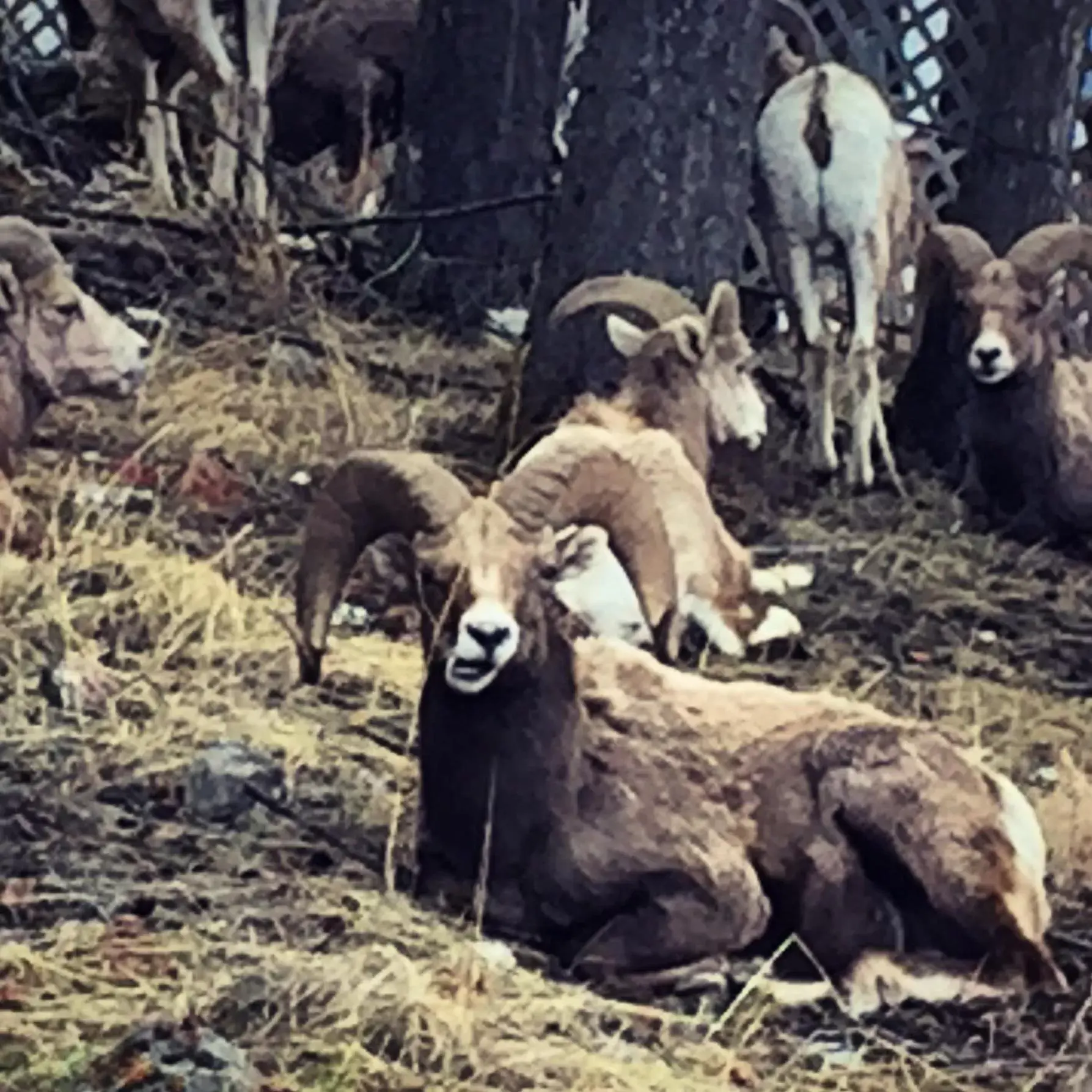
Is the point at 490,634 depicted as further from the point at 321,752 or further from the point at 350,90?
the point at 350,90

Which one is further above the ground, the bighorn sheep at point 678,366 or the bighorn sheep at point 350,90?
the bighorn sheep at point 350,90

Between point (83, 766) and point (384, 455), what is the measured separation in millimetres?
408

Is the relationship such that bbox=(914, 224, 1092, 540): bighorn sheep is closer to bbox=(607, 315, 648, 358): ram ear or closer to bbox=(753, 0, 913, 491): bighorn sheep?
bbox=(753, 0, 913, 491): bighorn sheep

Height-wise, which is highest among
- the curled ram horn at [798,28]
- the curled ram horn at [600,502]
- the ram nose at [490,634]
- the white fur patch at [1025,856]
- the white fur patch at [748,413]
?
the curled ram horn at [798,28]

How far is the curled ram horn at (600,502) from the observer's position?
2420 millimetres

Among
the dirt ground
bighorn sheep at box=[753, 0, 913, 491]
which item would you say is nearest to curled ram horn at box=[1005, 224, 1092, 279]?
bighorn sheep at box=[753, 0, 913, 491]

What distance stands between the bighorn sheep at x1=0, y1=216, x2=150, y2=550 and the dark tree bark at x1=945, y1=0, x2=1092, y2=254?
1005 mm

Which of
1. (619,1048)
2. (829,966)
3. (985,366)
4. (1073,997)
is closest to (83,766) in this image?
(619,1048)

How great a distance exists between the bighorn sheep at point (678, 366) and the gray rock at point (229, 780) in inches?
19.9

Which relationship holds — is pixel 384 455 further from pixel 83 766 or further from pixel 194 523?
pixel 83 766

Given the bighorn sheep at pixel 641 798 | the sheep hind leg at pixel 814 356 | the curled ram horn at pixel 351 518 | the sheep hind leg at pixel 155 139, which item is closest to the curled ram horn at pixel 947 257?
the sheep hind leg at pixel 814 356

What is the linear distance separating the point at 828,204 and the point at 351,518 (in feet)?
2.73

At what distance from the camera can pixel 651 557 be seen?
8.27 feet

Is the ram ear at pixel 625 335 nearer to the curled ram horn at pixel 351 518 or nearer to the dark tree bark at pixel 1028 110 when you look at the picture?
the curled ram horn at pixel 351 518
